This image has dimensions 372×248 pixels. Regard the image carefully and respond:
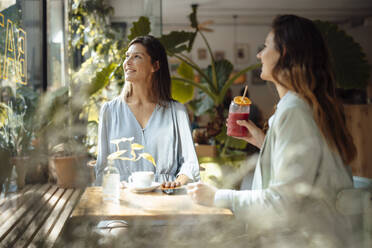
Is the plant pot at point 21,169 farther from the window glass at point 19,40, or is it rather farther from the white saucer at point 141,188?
the white saucer at point 141,188

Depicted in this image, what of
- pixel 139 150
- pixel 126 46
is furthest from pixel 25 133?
pixel 126 46

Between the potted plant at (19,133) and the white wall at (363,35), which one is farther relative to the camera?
the white wall at (363,35)

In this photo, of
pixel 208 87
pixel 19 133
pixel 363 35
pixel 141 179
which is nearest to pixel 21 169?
pixel 19 133

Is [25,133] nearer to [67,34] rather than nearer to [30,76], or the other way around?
[30,76]

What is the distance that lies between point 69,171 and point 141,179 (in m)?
0.28

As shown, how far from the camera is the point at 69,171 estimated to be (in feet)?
2.06

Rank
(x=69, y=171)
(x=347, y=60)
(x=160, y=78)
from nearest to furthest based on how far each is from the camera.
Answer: (x=69, y=171), (x=160, y=78), (x=347, y=60)

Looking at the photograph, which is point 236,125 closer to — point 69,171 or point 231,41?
point 69,171

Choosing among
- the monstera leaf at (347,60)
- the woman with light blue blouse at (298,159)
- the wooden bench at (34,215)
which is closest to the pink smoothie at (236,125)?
the woman with light blue blouse at (298,159)

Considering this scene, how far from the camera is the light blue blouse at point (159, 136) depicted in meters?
0.94

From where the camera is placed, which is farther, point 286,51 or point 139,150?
point 139,150

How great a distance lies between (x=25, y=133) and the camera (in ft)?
1.72

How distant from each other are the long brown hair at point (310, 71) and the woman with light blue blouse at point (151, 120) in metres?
0.46

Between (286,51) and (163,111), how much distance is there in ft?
1.88
